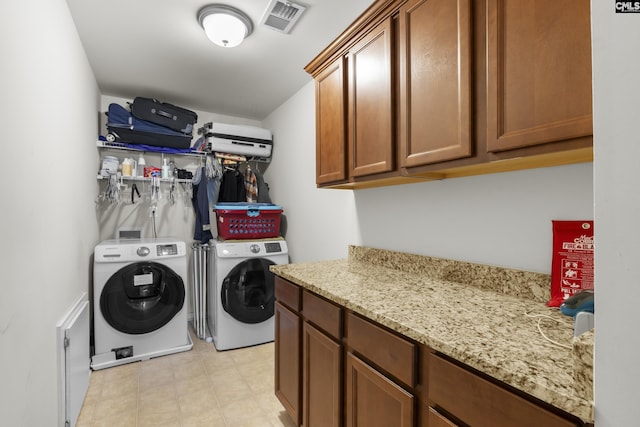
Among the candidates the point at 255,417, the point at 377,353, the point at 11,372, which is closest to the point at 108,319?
the point at 255,417

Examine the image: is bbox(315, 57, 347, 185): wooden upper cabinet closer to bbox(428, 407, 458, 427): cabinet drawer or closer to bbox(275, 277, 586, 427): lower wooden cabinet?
bbox(275, 277, 586, 427): lower wooden cabinet

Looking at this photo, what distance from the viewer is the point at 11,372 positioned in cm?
101

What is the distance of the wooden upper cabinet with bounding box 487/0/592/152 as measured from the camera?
845 millimetres

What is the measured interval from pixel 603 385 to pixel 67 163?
250cm

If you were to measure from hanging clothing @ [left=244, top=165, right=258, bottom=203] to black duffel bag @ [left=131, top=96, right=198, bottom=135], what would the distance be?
2.52ft

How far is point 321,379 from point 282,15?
2.10m

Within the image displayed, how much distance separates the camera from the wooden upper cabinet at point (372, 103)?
4.86 feet

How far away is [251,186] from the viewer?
353 cm

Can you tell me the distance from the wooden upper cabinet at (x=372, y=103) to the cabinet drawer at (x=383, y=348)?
760 mm

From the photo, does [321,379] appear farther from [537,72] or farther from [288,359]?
[537,72]

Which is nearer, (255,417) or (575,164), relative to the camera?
(575,164)

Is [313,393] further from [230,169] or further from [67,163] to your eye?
[230,169]

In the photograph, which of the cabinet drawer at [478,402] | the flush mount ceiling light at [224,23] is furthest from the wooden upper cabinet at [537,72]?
the flush mount ceiling light at [224,23]

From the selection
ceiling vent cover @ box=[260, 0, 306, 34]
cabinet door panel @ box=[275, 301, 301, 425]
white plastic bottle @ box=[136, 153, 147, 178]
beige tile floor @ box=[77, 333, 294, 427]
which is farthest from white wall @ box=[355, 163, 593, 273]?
white plastic bottle @ box=[136, 153, 147, 178]
